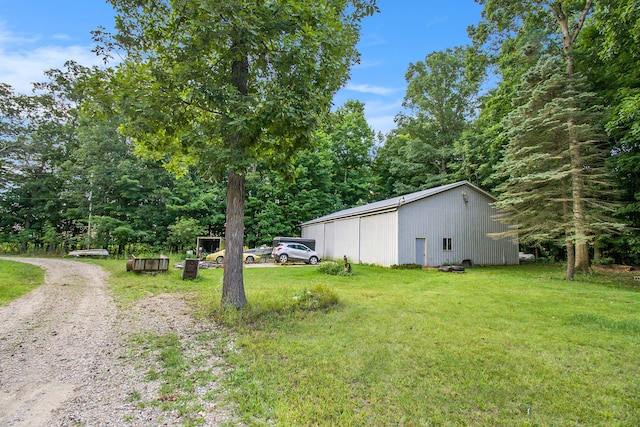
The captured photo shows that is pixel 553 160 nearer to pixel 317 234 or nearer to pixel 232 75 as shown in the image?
pixel 232 75

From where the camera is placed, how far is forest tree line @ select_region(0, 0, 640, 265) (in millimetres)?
11617

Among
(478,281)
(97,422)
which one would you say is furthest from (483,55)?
(97,422)

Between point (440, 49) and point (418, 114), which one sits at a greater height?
point (440, 49)

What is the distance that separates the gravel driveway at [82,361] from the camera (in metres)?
2.58

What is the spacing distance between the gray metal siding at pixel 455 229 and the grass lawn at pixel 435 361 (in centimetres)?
793

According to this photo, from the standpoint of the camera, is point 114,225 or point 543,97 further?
point 114,225

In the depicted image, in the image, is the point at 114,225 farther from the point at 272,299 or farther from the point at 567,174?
the point at 567,174

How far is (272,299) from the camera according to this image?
6.69m

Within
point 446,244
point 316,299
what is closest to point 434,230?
point 446,244

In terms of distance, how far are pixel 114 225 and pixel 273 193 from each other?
12021mm

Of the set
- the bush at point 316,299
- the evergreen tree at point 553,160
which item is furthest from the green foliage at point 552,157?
the bush at point 316,299

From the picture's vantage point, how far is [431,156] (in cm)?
2730

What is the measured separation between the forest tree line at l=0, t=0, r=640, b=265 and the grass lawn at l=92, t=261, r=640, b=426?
298 centimetres

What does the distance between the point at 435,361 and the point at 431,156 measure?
85.7 ft
